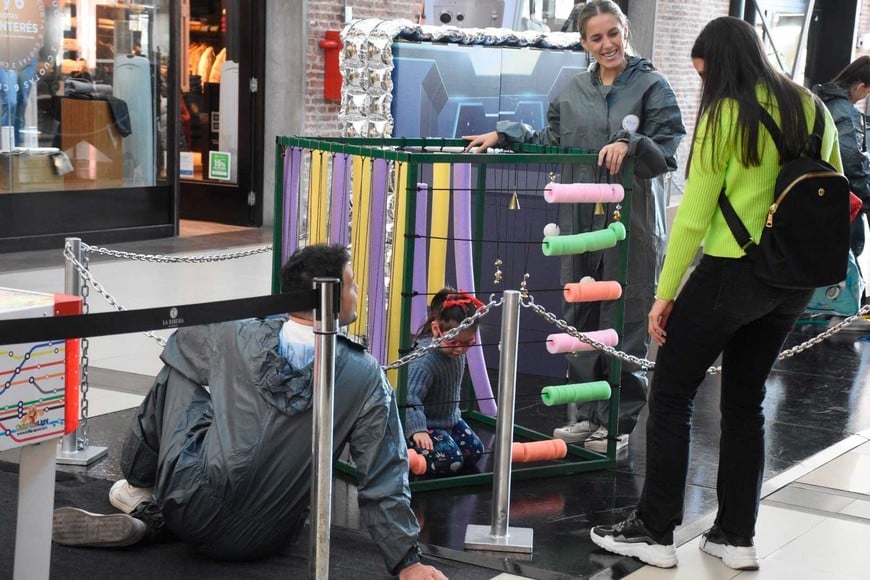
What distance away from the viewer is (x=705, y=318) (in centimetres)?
352

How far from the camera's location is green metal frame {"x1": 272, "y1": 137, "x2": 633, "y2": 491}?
425cm

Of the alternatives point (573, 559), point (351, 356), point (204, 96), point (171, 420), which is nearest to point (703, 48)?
point (351, 356)

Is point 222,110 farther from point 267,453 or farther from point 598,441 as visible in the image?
point 267,453

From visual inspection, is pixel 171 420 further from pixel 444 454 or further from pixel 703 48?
pixel 703 48

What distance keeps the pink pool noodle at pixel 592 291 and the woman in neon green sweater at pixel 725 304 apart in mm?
816

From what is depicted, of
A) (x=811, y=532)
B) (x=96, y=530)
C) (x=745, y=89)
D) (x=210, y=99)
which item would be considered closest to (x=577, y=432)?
(x=811, y=532)

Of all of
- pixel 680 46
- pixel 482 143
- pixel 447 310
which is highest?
pixel 680 46

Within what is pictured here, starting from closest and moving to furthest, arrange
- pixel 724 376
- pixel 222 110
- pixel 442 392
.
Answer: pixel 724 376, pixel 442 392, pixel 222 110

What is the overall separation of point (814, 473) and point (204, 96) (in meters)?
9.18

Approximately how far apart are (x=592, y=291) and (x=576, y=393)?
396mm

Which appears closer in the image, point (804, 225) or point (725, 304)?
point (804, 225)

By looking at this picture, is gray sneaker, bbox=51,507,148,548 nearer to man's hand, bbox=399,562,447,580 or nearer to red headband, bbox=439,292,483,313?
man's hand, bbox=399,562,447,580

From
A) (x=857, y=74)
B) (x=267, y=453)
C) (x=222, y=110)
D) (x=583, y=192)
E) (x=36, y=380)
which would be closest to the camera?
(x=36, y=380)

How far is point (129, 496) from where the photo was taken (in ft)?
12.8
